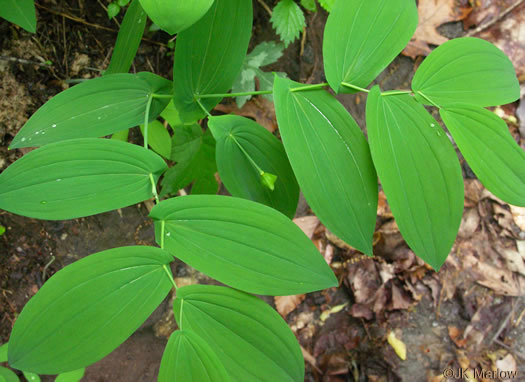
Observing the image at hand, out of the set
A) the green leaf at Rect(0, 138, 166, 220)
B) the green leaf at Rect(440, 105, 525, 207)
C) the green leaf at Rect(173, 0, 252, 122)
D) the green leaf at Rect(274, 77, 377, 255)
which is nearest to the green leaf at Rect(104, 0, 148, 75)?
the green leaf at Rect(173, 0, 252, 122)

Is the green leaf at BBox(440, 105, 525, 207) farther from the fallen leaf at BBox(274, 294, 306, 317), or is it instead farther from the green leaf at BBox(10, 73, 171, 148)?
the fallen leaf at BBox(274, 294, 306, 317)

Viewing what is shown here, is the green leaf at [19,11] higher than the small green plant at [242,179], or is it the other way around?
the green leaf at [19,11]

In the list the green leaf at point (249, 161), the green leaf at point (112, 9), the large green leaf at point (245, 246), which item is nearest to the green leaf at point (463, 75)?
the green leaf at point (249, 161)

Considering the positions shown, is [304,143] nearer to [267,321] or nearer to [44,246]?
[267,321]

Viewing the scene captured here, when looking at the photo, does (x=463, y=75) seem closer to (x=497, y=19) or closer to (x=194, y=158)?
(x=194, y=158)

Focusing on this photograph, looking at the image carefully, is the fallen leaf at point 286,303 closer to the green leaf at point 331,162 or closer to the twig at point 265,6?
the green leaf at point 331,162

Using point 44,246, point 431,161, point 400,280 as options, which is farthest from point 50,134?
point 400,280

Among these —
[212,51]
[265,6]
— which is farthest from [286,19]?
[212,51]
